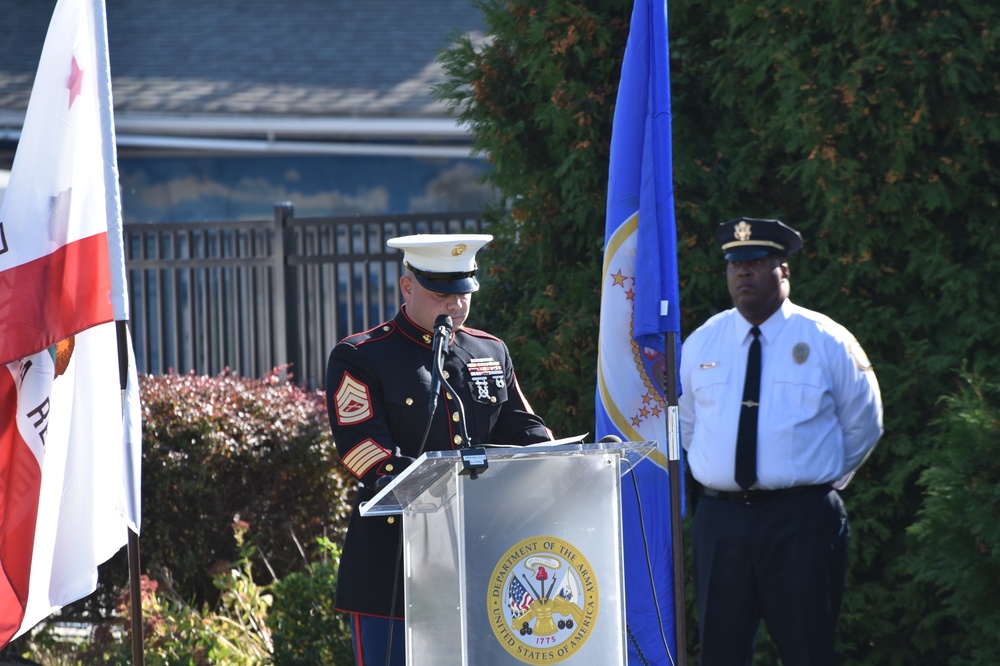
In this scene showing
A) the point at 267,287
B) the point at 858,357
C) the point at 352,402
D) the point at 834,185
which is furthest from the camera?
the point at 267,287

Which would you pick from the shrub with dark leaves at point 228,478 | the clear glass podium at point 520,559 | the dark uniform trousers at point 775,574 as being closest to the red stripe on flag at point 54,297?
the clear glass podium at point 520,559

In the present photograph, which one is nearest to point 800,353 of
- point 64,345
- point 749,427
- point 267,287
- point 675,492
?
point 749,427

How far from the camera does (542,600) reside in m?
3.43

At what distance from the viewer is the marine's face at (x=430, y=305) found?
4082 millimetres

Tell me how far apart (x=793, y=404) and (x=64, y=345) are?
97.3 inches

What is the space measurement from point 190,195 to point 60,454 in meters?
9.05

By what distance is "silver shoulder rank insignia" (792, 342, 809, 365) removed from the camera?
4.78m

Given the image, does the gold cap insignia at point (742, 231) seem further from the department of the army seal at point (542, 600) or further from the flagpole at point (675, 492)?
the department of the army seal at point (542, 600)

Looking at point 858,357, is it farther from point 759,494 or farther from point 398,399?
point 398,399

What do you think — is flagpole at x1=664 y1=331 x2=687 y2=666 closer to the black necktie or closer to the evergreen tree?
the black necktie

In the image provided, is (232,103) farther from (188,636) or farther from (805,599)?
(805,599)

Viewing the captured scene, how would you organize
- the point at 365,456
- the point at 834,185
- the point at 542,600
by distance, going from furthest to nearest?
the point at 834,185, the point at 365,456, the point at 542,600

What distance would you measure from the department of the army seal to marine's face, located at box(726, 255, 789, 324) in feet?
5.58

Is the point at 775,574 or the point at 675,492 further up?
the point at 675,492
